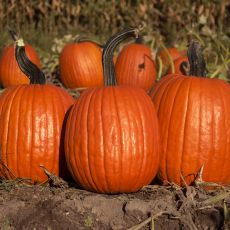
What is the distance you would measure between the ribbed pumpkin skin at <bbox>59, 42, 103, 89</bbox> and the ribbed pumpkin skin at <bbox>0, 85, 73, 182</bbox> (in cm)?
307

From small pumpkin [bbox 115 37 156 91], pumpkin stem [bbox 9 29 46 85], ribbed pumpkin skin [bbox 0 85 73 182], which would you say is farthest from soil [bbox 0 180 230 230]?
small pumpkin [bbox 115 37 156 91]

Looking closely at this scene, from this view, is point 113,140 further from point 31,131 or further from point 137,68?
point 137,68

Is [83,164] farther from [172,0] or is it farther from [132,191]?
[172,0]

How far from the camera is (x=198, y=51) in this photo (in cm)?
351

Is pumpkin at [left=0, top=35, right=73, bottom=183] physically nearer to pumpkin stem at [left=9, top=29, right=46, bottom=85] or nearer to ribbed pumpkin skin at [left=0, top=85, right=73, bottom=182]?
ribbed pumpkin skin at [left=0, top=85, right=73, bottom=182]

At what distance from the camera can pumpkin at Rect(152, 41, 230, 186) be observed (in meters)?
3.36

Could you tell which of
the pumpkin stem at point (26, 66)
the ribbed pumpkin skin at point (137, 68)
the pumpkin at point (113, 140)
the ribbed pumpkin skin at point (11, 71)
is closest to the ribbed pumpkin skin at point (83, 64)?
the ribbed pumpkin skin at point (137, 68)

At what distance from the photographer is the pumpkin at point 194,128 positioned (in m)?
3.36

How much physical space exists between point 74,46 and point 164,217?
408 cm

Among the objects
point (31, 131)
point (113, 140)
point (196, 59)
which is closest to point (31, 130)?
point (31, 131)

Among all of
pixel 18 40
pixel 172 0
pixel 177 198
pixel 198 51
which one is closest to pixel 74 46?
pixel 18 40

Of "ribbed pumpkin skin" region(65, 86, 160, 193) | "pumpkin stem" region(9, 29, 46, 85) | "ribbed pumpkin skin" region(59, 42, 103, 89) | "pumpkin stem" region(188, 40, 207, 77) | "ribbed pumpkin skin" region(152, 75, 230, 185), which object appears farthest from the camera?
"ribbed pumpkin skin" region(59, 42, 103, 89)

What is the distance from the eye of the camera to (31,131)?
3.53 metres

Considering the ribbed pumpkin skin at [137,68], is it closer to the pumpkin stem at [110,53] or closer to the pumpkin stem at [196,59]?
the pumpkin stem at [196,59]
